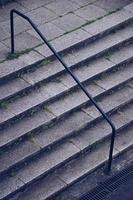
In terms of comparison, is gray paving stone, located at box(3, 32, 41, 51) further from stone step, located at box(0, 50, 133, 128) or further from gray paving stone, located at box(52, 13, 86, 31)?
stone step, located at box(0, 50, 133, 128)

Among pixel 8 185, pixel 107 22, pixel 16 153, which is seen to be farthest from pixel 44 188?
pixel 107 22

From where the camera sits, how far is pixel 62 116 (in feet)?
24.8

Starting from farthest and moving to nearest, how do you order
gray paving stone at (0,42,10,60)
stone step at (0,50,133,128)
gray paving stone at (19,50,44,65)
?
gray paving stone at (0,42,10,60) → gray paving stone at (19,50,44,65) → stone step at (0,50,133,128)

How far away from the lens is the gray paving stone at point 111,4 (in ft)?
30.6

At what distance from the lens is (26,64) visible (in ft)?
25.3

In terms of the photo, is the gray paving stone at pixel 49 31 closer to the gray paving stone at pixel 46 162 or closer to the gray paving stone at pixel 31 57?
the gray paving stone at pixel 31 57

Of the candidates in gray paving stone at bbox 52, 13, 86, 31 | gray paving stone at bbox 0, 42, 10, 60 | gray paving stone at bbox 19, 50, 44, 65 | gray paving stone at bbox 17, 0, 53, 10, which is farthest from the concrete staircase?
gray paving stone at bbox 17, 0, 53, 10

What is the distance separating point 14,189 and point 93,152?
5.01 ft

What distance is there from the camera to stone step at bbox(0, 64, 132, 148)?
280 inches

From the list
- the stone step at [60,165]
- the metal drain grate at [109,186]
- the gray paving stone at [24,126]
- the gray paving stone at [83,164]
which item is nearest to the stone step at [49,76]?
the gray paving stone at [24,126]

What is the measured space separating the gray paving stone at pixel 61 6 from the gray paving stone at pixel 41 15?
0.13 m

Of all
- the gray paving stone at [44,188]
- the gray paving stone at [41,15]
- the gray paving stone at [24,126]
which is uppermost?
the gray paving stone at [41,15]

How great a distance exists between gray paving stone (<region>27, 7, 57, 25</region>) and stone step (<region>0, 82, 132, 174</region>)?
1948 millimetres

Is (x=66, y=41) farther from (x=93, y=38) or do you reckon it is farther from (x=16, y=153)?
(x=16, y=153)
